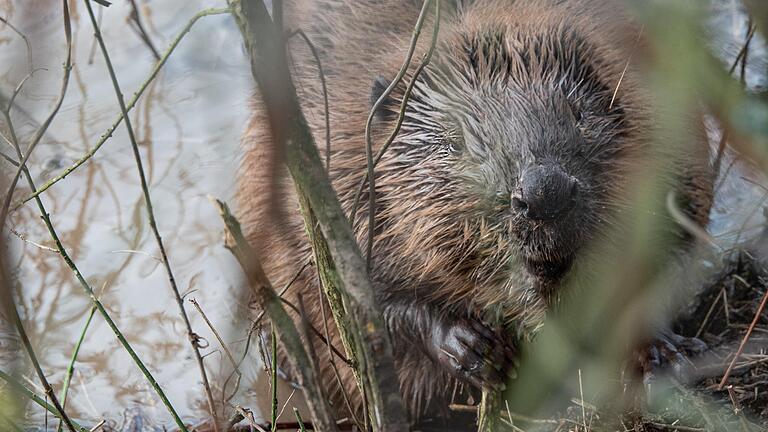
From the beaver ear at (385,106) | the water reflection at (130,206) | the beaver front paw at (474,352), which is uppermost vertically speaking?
the beaver ear at (385,106)

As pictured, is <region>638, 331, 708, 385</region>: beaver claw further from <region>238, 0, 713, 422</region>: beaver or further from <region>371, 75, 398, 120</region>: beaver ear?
<region>371, 75, 398, 120</region>: beaver ear

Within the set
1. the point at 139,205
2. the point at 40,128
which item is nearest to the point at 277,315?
the point at 40,128

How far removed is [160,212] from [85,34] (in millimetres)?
1579

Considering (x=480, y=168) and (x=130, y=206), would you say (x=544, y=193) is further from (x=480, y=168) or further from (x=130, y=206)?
(x=130, y=206)

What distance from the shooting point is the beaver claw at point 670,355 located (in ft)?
10.2

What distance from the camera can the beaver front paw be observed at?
2.97 m

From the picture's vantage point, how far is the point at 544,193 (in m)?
2.48

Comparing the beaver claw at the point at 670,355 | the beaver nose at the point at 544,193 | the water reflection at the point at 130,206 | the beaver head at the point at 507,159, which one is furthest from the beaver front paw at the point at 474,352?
the water reflection at the point at 130,206

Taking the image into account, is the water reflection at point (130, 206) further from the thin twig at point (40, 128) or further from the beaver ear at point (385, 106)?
the beaver ear at point (385, 106)

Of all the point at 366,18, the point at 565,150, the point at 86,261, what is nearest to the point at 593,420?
the point at 565,150

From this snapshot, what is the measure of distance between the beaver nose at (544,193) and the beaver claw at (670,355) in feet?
2.66

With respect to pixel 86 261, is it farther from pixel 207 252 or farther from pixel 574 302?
pixel 574 302

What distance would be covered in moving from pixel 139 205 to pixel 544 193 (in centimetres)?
240

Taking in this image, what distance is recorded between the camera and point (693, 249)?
3330 mm
